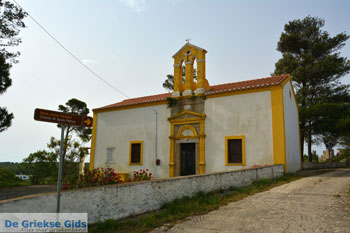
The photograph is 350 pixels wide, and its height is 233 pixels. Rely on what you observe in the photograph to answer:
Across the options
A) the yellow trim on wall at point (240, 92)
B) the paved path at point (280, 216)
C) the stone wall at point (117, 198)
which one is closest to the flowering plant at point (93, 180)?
the stone wall at point (117, 198)

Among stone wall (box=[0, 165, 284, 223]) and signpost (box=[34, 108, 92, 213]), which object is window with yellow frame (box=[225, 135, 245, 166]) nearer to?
stone wall (box=[0, 165, 284, 223])

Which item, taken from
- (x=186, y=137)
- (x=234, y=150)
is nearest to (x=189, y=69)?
(x=186, y=137)

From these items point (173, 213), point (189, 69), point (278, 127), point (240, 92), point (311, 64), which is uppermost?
point (311, 64)

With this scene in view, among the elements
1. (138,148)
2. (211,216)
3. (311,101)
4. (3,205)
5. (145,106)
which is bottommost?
(211,216)

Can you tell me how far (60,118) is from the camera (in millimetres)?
4535

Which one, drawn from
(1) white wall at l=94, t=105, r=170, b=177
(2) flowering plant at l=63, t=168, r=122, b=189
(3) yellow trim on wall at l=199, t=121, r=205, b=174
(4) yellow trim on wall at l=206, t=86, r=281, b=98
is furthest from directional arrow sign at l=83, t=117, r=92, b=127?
(1) white wall at l=94, t=105, r=170, b=177

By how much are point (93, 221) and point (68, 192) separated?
2.51 feet

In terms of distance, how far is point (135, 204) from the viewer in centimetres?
555

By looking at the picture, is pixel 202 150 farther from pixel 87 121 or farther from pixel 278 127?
pixel 87 121

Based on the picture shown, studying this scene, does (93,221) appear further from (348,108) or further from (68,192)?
(348,108)

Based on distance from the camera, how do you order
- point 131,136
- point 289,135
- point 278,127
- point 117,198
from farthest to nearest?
point 131,136 < point 289,135 < point 278,127 < point 117,198

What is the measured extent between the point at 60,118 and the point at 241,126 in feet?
32.5

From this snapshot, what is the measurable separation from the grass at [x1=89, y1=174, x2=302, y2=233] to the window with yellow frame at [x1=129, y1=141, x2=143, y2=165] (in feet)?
27.8

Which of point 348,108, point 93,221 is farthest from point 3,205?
point 348,108
